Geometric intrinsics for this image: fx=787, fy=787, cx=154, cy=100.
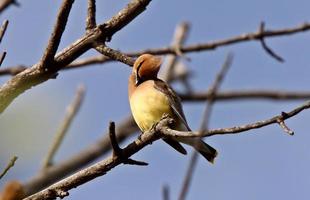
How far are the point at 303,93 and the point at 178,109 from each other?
4.91 m

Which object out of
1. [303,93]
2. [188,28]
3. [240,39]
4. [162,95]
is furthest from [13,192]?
[303,93]

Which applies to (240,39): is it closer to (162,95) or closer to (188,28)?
(162,95)

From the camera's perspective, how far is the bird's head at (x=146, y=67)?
4.55 metres

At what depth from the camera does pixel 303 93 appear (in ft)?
31.6

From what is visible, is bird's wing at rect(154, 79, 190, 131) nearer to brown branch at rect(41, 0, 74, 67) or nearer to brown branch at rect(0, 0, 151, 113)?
brown branch at rect(0, 0, 151, 113)

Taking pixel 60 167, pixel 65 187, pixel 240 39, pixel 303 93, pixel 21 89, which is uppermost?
pixel 303 93

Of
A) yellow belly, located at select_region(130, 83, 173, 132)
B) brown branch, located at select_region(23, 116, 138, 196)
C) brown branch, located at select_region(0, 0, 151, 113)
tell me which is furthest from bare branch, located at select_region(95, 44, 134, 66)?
brown branch, located at select_region(23, 116, 138, 196)

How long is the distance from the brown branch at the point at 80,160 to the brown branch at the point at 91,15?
4.98 m

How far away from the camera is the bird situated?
481cm

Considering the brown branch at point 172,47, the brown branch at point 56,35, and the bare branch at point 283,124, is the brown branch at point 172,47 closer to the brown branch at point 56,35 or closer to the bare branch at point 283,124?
the brown branch at point 56,35

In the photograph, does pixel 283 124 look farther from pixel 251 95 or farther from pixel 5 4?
pixel 251 95

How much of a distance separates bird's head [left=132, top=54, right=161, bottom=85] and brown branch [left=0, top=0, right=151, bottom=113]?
683mm

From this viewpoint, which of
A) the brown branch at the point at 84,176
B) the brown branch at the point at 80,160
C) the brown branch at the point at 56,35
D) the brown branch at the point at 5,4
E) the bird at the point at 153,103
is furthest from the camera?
the brown branch at the point at 80,160

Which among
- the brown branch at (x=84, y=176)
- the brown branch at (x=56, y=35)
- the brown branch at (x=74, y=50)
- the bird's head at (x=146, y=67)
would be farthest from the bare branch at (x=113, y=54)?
the brown branch at (x=84, y=176)
